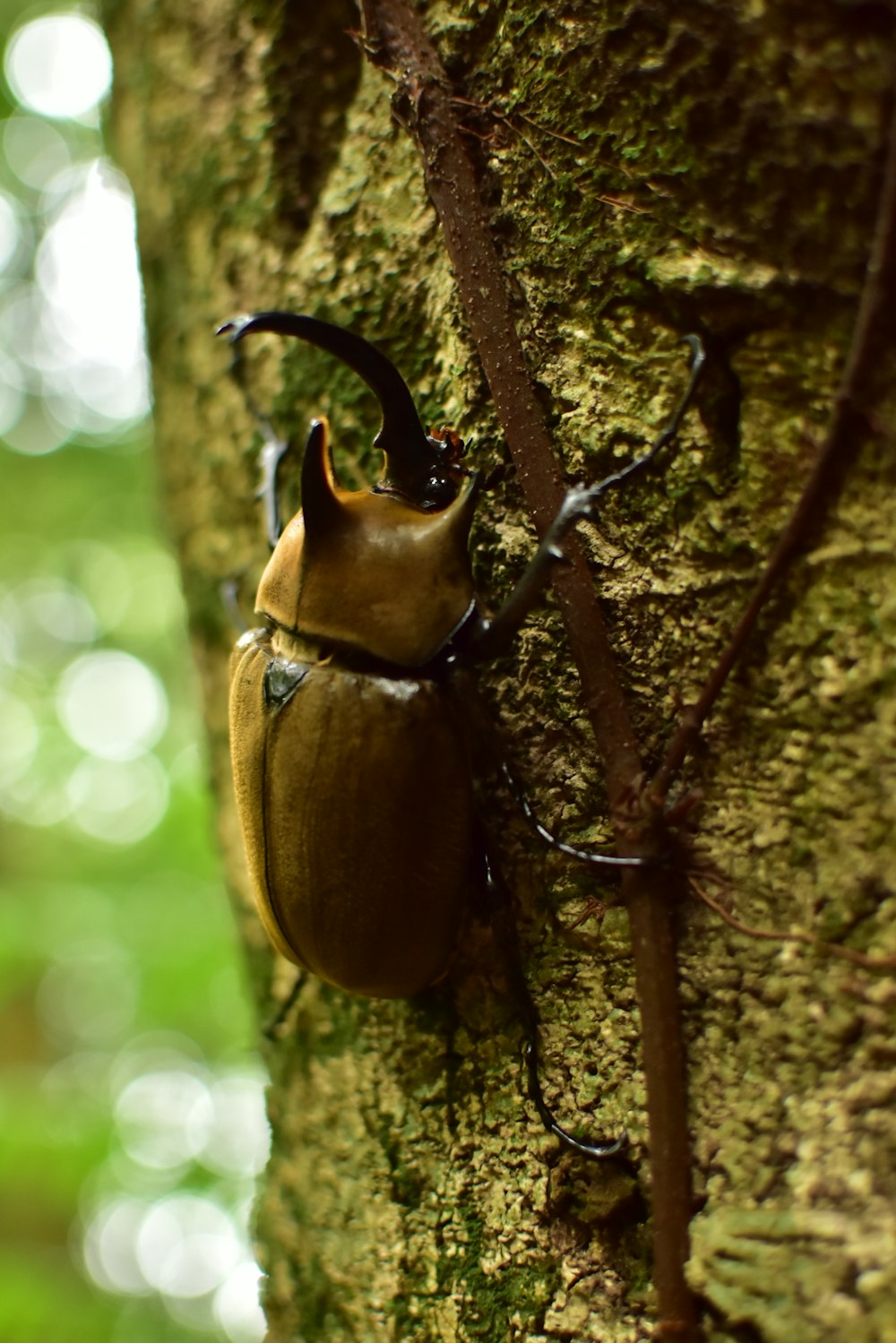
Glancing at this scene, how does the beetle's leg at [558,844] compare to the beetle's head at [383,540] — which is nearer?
the beetle's leg at [558,844]

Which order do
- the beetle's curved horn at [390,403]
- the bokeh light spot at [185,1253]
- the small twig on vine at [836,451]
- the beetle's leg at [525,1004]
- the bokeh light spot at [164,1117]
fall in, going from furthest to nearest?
the bokeh light spot at [185,1253] < the bokeh light spot at [164,1117] < the beetle's curved horn at [390,403] < the beetle's leg at [525,1004] < the small twig on vine at [836,451]

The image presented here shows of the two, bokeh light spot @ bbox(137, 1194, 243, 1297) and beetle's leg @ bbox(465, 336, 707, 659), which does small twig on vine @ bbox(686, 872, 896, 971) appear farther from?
bokeh light spot @ bbox(137, 1194, 243, 1297)

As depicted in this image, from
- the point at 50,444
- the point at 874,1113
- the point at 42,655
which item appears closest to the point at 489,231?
the point at 874,1113

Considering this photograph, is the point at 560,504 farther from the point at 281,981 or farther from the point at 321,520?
the point at 281,981

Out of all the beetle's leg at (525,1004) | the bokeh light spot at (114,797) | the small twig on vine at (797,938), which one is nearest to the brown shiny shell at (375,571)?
the beetle's leg at (525,1004)

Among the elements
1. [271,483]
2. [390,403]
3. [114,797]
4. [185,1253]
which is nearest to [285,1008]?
[271,483]

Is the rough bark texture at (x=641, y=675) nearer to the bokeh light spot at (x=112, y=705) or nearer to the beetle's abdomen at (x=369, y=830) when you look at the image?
the beetle's abdomen at (x=369, y=830)
